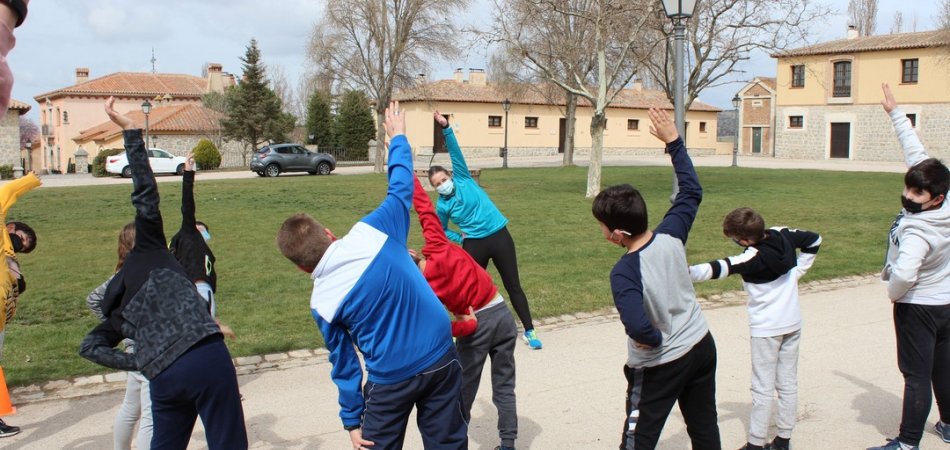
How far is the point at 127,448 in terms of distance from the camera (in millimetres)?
4387

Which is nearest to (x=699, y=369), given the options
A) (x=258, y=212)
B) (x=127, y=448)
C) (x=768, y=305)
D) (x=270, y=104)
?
(x=768, y=305)

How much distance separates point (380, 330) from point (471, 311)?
3.84ft

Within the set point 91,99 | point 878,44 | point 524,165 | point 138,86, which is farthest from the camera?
point 138,86

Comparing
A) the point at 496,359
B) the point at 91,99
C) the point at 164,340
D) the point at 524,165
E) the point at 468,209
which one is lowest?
the point at 496,359

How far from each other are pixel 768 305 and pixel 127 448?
3.76m

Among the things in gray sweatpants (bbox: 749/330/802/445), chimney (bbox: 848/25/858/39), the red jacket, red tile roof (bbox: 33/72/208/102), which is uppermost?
chimney (bbox: 848/25/858/39)

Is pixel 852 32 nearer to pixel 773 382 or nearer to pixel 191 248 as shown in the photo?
pixel 773 382

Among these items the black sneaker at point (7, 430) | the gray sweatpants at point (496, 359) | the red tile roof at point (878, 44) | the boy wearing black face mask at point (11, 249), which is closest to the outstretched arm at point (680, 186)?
the gray sweatpants at point (496, 359)

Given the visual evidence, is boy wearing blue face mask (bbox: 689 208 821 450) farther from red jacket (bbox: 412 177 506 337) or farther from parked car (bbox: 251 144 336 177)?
parked car (bbox: 251 144 336 177)

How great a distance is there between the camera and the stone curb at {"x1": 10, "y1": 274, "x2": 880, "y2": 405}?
6.01 metres

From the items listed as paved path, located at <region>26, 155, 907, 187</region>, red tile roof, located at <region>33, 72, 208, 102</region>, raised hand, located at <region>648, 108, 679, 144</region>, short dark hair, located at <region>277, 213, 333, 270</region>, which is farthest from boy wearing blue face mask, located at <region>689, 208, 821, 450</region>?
red tile roof, located at <region>33, 72, 208, 102</region>

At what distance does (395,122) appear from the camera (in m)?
3.88

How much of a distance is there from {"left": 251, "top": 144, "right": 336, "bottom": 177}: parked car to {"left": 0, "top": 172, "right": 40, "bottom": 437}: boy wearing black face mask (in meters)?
31.4

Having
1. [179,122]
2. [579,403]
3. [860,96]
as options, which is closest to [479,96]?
[179,122]
